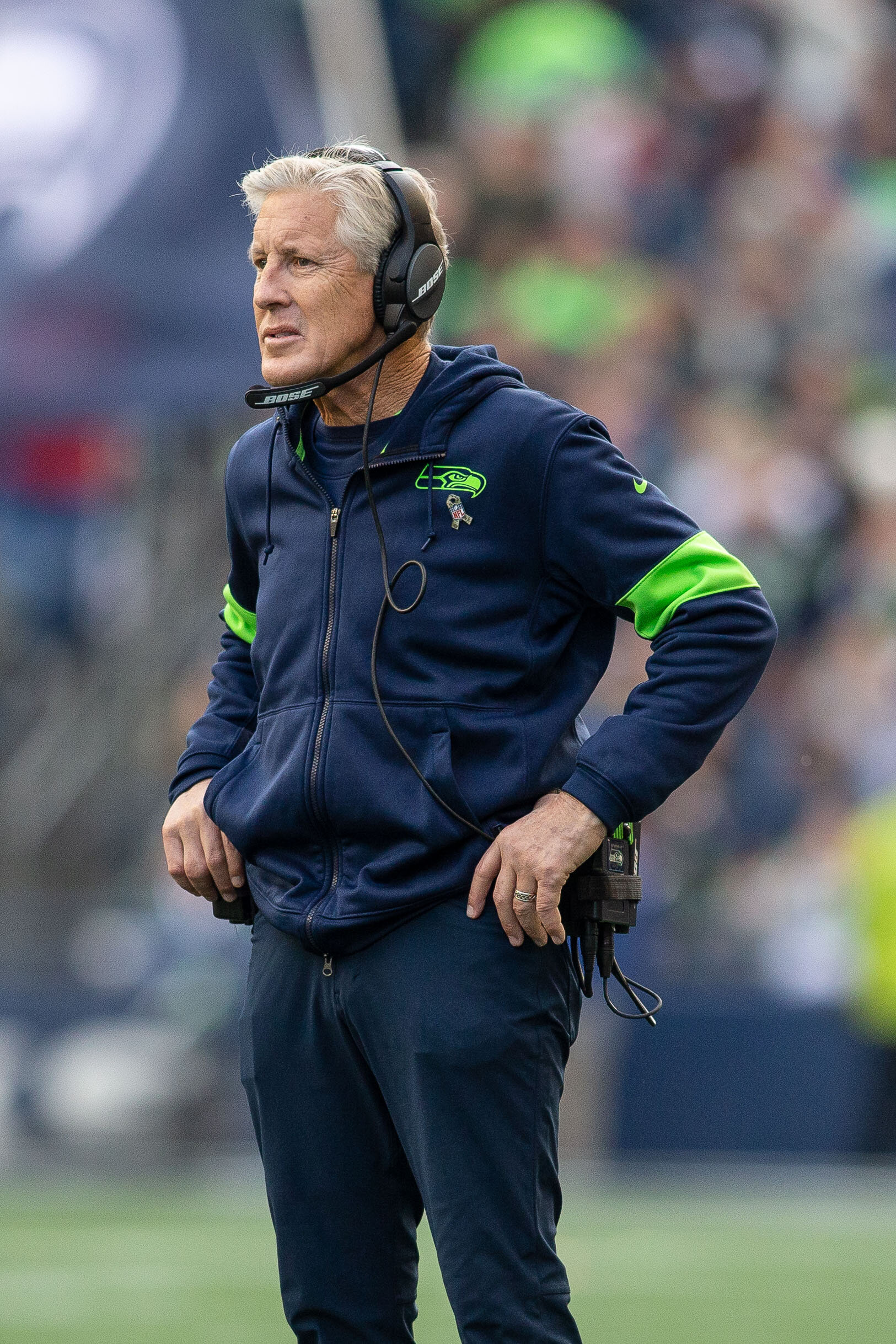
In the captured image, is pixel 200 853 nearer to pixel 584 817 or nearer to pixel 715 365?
pixel 584 817

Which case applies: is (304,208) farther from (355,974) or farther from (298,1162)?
(298,1162)

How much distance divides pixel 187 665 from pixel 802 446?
12.0 ft

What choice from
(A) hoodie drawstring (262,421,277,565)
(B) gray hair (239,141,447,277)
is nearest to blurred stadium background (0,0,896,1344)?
(A) hoodie drawstring (262,421,277,565)

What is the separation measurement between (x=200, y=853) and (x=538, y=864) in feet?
1.87

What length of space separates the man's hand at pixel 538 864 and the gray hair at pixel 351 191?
80 centimetres

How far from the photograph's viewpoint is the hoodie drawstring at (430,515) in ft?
9.52

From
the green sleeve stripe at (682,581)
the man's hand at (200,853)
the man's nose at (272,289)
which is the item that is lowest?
the man's hand at (200,853)

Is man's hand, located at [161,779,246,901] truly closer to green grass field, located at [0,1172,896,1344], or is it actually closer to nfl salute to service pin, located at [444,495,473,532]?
nfl salute to service pin, located at [444,495,473,532]

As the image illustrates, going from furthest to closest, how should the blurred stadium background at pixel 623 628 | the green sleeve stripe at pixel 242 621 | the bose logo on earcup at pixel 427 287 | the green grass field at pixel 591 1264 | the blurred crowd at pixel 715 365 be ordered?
the blurred crowd at pixel 715 365
the blurred stadium background at pixel 623 628
the green grass field at pixel 591 1264
the green sleeve stripe at pixel 242 621
the bose logo on earcup at pixel 427 287

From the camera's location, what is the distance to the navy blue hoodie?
2822mm

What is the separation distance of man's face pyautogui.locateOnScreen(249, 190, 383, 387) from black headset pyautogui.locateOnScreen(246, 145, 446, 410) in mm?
20

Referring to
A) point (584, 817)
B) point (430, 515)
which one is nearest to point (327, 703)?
point (430, 515)

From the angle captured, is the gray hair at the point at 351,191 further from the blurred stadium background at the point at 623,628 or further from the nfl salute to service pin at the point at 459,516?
the blurred stadium background at the point at 623,628

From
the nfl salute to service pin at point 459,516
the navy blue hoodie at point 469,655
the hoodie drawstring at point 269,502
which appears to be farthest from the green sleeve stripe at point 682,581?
the hoodie drawstring at point 269,502
